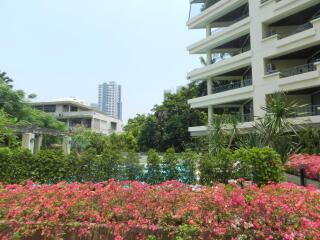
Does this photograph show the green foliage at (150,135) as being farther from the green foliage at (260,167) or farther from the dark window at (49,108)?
the dark window at (49,108)

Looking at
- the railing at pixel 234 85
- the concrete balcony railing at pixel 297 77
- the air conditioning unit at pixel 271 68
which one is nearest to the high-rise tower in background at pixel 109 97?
the railing at pixel 234 85

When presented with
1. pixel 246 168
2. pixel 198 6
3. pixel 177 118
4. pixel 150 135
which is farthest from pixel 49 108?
pixel 246 168

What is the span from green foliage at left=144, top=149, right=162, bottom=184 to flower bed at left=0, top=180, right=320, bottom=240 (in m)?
3.73

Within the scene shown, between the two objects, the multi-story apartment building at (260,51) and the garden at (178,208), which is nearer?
the garden at (178,208)

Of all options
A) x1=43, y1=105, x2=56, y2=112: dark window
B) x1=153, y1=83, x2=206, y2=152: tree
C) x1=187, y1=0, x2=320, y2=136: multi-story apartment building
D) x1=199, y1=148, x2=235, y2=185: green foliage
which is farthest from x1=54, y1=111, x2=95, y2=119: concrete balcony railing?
x1=199, y1=148, x2=235, y2=185: green foliage

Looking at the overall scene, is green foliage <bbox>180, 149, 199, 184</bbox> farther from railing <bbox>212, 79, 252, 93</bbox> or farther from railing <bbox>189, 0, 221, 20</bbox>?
railing <bbox>189, 0, 221, 20</bbox>

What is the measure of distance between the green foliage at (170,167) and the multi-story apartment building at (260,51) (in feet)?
40.5

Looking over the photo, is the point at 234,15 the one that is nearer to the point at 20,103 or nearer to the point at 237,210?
the point at 20,103

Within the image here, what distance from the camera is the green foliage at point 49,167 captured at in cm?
859

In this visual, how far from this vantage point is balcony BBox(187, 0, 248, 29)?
78.7ft

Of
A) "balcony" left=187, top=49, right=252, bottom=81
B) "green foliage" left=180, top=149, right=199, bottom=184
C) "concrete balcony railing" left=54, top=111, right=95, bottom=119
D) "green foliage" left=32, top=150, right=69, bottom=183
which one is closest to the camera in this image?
"green foliage" left=180, top=149, right=199, bottom=184

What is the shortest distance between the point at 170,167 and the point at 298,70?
14.9 metres

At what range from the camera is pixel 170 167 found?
8.21m

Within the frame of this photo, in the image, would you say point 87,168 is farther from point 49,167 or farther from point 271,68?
point 271,68
